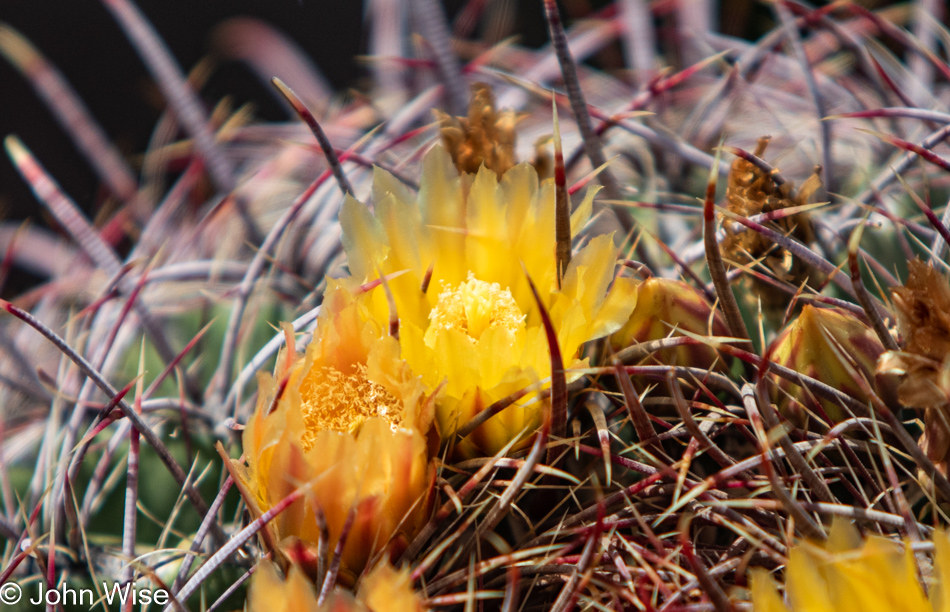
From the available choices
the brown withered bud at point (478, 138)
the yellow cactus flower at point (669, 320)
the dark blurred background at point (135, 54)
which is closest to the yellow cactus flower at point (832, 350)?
the yellow cactus flower at point (669, 320)

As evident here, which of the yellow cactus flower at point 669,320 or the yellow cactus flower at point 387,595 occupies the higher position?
the yellow cactus flower at point 669,320

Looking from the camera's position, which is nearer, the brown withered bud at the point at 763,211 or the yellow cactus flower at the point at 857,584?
the yellow cactus flower at the point at 857,584

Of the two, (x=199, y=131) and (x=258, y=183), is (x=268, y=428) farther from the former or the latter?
(x=258, y=183)

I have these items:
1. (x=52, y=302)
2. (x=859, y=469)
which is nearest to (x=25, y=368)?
(x=52, y=302)

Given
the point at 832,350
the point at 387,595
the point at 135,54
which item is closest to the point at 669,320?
the point at 832,350

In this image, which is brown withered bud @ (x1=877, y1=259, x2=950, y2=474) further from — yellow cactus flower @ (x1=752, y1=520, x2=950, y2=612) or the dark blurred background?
the dark blurred background

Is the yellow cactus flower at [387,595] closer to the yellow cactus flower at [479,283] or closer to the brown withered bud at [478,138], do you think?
the yellow cactus flower at [479,283]
